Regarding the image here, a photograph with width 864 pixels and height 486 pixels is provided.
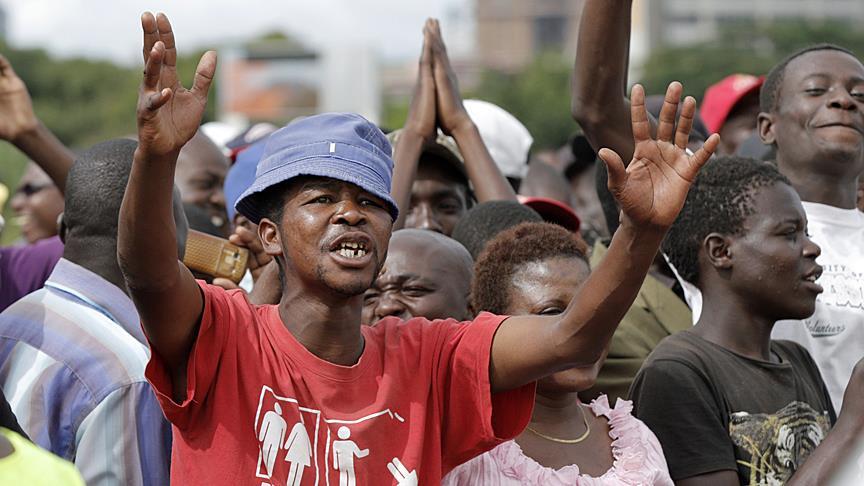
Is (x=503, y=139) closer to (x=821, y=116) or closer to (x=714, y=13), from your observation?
(x=821, y=116)

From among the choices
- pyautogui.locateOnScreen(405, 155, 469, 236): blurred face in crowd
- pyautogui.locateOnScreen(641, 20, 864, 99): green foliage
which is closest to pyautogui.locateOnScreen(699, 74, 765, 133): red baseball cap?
pyautogui.locateOnScreen(405, 155, 469, 236): blurred face in crowd

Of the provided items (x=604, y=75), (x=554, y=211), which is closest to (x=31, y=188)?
(x=554, y=211)

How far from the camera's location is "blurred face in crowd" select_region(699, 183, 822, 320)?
14.1ft

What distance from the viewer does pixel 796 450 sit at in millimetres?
4055

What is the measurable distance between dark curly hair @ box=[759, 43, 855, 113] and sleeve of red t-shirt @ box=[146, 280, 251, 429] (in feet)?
8.81

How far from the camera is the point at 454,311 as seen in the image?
4473 mm

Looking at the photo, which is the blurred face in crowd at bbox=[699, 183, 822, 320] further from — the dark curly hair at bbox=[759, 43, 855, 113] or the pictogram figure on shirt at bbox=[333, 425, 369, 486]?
the pictogram figure on shirt at bbox=[333, 425, 369, 486]

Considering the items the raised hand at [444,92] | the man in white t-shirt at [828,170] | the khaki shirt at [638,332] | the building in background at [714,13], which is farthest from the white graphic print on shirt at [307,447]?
the building in background at [714,13]

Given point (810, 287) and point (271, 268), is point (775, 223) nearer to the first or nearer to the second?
point (810, 287)

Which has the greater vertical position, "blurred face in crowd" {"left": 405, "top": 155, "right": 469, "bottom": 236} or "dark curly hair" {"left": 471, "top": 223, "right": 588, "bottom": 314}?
"dark curly hair" {"left": 471, "top": 223, "right": 588, "bottom": 314}

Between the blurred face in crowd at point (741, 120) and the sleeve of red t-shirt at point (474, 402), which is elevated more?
the sleeve of red t-shirt at point (474, 402)

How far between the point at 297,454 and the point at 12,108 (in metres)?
2.66

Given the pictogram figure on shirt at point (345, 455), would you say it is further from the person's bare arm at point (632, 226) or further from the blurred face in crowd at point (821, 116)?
the blurred face in crowd at point (821, 116)

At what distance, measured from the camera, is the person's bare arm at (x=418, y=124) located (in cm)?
533
